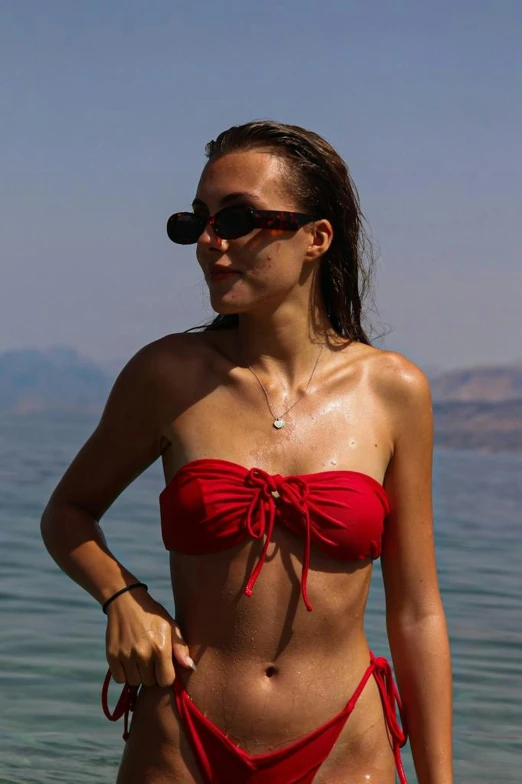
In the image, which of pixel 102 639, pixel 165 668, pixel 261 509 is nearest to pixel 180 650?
pixel 165 668

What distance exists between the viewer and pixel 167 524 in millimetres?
2758

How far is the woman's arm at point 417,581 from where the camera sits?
2885 mm

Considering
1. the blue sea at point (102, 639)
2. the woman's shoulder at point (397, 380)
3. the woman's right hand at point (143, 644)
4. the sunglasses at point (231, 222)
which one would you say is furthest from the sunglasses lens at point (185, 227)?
the blue sea at point (102, 639)

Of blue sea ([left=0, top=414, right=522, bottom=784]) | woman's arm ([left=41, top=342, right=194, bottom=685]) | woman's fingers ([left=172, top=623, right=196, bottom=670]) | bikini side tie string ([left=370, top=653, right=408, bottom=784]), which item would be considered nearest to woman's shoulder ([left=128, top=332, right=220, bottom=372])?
woman's arm ([left=41, top=342, right=194, bottom=685])

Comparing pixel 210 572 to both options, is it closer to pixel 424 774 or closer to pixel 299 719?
pixel 299 719

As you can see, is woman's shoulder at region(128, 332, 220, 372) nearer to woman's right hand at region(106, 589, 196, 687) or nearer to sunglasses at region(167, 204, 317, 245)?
sunglasses at region(167, 204, 317, 245)

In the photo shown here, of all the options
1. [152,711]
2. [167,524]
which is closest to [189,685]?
[152,711]

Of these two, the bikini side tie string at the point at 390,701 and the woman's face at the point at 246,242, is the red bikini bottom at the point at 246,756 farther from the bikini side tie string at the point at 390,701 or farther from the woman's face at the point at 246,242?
the woman's face at the point at 246,242

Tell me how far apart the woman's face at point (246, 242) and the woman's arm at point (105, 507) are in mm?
206

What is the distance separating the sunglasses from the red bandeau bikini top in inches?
17.8

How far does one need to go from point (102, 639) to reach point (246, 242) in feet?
17.1

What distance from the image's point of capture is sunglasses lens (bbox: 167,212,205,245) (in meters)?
2.88

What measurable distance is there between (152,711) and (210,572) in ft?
0.96

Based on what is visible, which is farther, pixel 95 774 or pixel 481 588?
pixel 481 588
